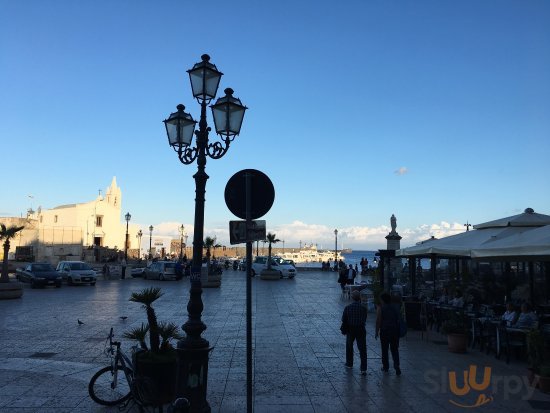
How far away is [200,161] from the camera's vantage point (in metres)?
6.98

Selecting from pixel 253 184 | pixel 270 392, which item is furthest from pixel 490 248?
pixel 253 184

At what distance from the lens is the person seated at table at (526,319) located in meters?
9.51

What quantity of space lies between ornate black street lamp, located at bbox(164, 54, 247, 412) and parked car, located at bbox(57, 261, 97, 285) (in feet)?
86.3

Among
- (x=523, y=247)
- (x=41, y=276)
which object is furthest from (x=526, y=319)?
(x=41, y=276)

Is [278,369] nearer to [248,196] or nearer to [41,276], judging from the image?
[248,196]

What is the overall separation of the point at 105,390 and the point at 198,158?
356 cm

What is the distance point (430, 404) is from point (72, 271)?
29.0 meters

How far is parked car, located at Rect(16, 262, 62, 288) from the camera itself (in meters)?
28.5

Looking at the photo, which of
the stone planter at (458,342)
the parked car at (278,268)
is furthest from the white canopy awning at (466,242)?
the parked car at (278,268)

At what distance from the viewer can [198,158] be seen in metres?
6.99

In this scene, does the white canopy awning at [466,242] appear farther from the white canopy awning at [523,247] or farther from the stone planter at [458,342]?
the stone planter at [458,342]

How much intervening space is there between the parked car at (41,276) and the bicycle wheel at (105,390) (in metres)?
24.3

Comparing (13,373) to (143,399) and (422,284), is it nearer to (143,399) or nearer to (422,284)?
(143,399)

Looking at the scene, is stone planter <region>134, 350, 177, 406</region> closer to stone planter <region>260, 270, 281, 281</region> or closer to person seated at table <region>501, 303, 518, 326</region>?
person seated at table <region>501, 303, 518, 326</region>
